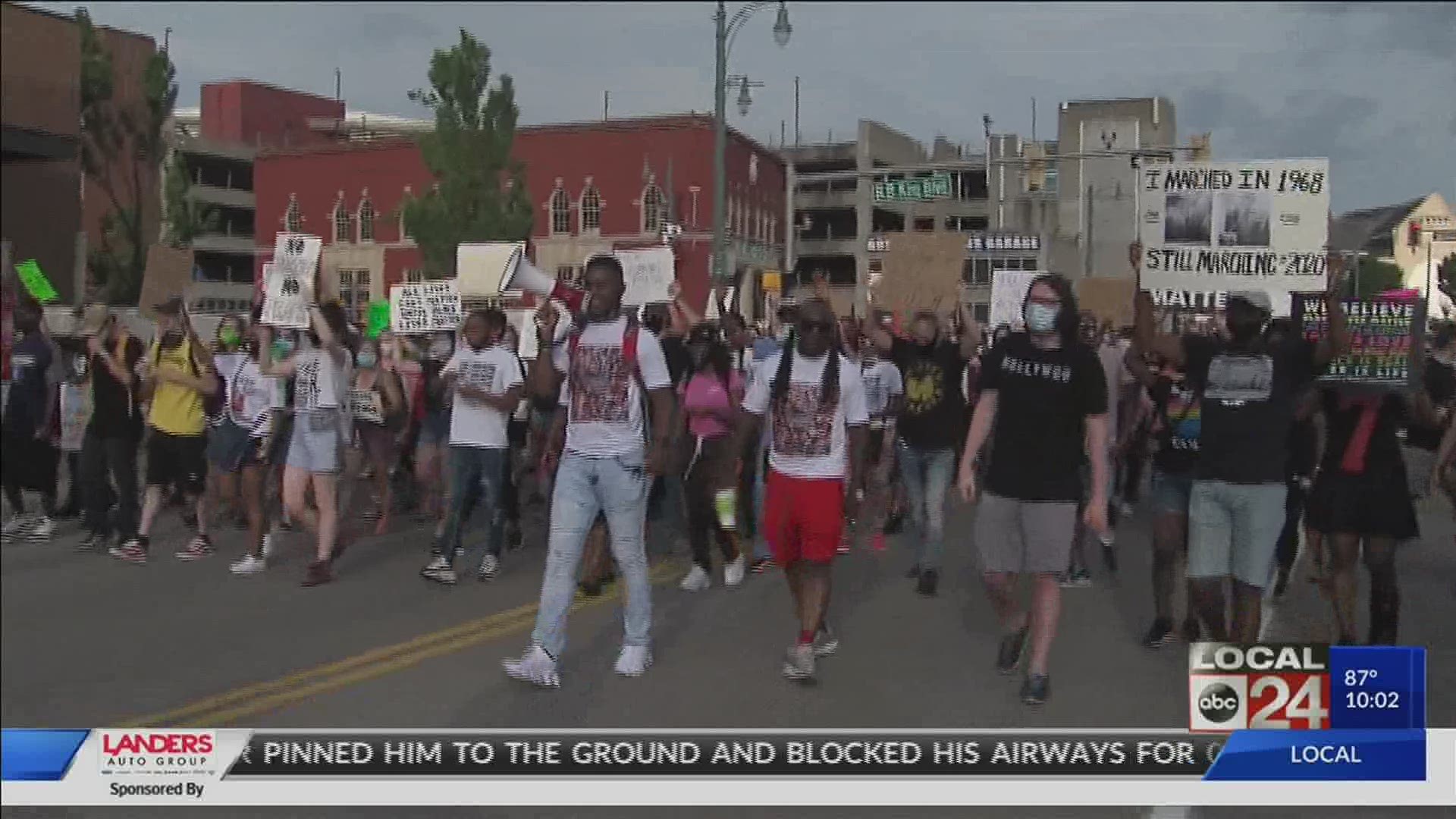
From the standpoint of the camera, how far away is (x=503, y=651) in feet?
18.8

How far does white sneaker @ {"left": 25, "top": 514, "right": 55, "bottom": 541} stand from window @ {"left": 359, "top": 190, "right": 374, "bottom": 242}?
1.13m

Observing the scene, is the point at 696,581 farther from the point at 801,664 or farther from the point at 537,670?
the point at 537,670

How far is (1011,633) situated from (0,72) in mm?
4139

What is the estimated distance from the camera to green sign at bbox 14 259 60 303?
122 inches

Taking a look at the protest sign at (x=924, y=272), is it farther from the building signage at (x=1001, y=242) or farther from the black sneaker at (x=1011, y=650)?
the black sneaker at (x=1011, y=650)

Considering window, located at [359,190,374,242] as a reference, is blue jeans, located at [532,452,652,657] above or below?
below

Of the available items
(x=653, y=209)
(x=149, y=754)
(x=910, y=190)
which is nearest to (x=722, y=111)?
(x=653, y=209)

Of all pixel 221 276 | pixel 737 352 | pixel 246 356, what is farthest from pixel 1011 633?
pixel 737 352

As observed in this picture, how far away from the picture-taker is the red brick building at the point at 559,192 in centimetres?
376

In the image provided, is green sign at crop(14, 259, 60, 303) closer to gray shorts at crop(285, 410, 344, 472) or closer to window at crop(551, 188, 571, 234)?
window at crop(551, 188, 571, 234)

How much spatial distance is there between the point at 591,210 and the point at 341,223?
0.71 metres

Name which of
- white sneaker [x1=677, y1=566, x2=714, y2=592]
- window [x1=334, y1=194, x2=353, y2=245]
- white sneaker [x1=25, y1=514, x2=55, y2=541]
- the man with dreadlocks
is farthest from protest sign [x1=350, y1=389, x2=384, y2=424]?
white sneaker [x1=25, y1=514, x2=55, y2=541]

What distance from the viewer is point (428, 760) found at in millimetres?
3764

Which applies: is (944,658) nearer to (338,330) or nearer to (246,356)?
(338,330)
